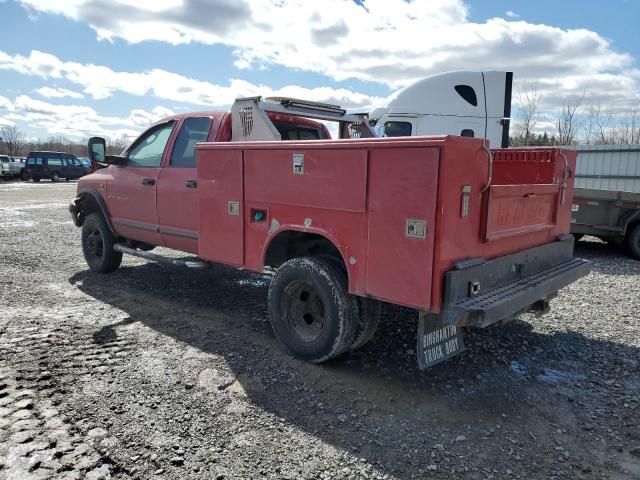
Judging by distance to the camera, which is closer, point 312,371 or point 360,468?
point 360,468

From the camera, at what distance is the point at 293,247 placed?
15.0 ft

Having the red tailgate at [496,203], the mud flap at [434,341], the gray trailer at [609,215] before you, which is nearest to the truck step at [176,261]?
the mud flap at [434,341]

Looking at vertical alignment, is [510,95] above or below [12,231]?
above

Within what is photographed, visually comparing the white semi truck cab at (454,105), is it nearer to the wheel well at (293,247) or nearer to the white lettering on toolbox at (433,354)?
the wheel well at (293,247)

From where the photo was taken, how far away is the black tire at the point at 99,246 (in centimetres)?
693

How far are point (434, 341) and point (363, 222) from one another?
1.00 m

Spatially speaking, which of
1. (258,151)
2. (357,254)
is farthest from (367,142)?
(258,151)

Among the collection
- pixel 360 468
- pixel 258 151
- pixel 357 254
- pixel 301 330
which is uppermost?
pixel 258 151

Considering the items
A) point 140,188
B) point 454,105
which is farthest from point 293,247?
point 454,105

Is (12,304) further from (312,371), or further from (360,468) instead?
(360,468)

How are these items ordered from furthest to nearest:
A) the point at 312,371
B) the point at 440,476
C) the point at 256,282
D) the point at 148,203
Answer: the point at 256,282 < the point at 148,203 < the point at 312,371 < the point at 440,476

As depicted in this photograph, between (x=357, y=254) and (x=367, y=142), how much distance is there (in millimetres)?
789

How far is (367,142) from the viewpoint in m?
3.42

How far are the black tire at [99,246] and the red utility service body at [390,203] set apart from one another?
9.14 ft
